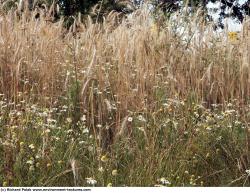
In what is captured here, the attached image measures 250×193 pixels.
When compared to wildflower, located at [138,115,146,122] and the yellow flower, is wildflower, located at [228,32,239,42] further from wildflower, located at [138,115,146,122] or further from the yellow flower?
wildflower, located at [138,115,146,122]

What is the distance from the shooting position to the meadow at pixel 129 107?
248 centimetres

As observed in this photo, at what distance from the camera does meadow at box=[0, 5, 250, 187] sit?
248 centimetres

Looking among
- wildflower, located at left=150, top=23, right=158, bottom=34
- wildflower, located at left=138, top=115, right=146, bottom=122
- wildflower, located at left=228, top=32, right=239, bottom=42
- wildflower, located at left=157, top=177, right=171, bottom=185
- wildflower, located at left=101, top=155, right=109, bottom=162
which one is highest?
wildflower, located at left=150, top=23, right=158, bottom=34

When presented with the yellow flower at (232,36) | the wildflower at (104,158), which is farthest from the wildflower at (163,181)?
the yellow flower at (232,36)

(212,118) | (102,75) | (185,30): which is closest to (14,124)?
(102,75)

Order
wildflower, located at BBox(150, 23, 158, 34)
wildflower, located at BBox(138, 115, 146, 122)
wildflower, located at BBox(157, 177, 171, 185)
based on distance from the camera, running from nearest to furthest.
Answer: wildflower, located at BBox(157, 177, 171, 185), wildflower, located at BBox(138, 115, 146, 122), wildflower, located at BBox(150, 23, 158, 34)

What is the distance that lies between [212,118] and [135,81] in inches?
21.3

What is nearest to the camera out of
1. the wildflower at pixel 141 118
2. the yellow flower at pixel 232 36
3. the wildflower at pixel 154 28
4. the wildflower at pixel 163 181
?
the wildflower at pixel 163 181

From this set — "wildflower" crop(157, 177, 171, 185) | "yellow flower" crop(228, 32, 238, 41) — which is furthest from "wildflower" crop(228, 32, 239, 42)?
"wildflower" crop(157, 177, 171, 185)

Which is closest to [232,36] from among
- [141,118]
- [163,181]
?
[141,118]

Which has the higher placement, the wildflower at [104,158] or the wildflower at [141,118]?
the wildflower at [141,118]

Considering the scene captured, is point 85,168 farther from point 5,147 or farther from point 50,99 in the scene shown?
point 50,99

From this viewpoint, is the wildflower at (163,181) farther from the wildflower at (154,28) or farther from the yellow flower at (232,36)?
the yellow flower at (232,36)

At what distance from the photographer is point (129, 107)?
302 centimetres
